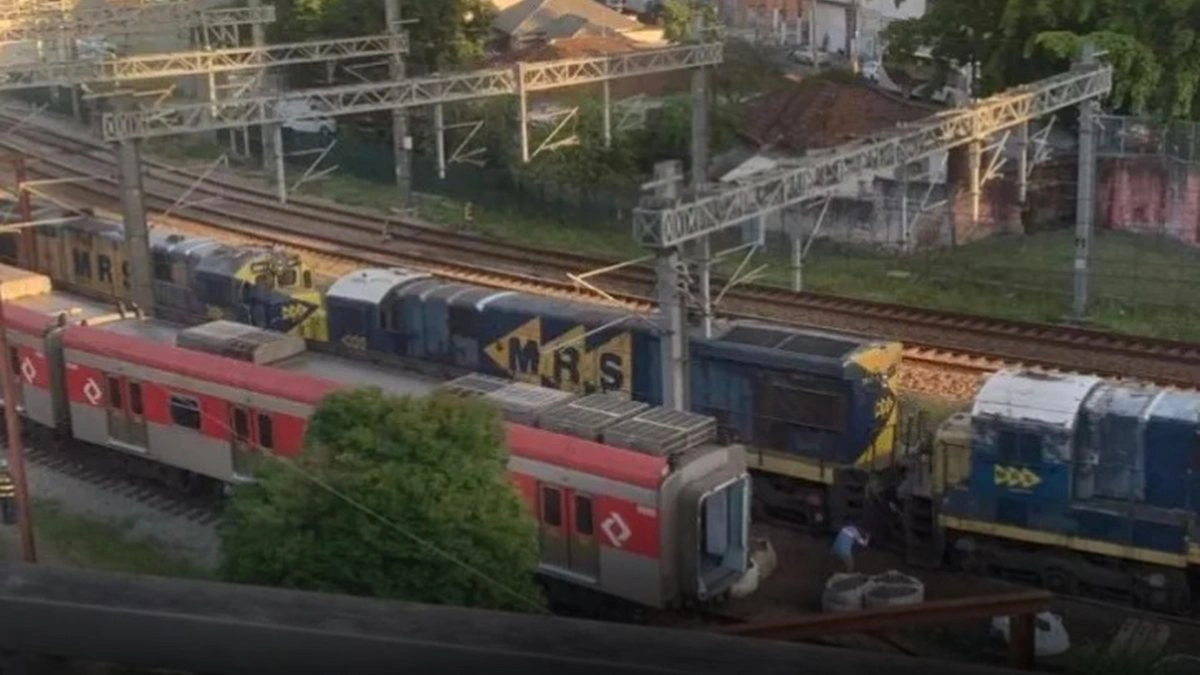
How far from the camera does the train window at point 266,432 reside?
692 inches

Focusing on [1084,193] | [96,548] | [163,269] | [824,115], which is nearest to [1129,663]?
[96,548]

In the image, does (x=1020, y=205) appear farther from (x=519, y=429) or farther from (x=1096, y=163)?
(x=519, y=429)

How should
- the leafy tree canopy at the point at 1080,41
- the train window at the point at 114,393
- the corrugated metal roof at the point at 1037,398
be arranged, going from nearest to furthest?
1. the corrugated metal roof at the point at 1037,398
2. the train window at the point at 114,393
3. the leafy tree canopy at the point at 1080,41

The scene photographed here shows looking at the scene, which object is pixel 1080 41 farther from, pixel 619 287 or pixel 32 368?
pixel 32 368

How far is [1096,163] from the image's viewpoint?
31375 millimetres

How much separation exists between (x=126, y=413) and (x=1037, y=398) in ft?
36.1

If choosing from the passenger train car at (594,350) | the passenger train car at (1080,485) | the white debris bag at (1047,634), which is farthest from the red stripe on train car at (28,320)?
the white debris bag at (1047,634)

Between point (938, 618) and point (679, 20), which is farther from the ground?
point (679, 20)

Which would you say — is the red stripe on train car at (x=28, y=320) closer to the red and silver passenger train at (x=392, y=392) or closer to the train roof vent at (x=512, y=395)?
the red and silver passenger train at (x=392, y=392)

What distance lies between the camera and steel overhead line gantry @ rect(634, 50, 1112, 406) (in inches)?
647

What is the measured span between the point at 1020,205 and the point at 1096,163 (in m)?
1.69

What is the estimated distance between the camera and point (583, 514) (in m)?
15.0

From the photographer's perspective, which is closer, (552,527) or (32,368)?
(552,527)

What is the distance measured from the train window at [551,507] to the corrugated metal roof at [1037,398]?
4347 mm
